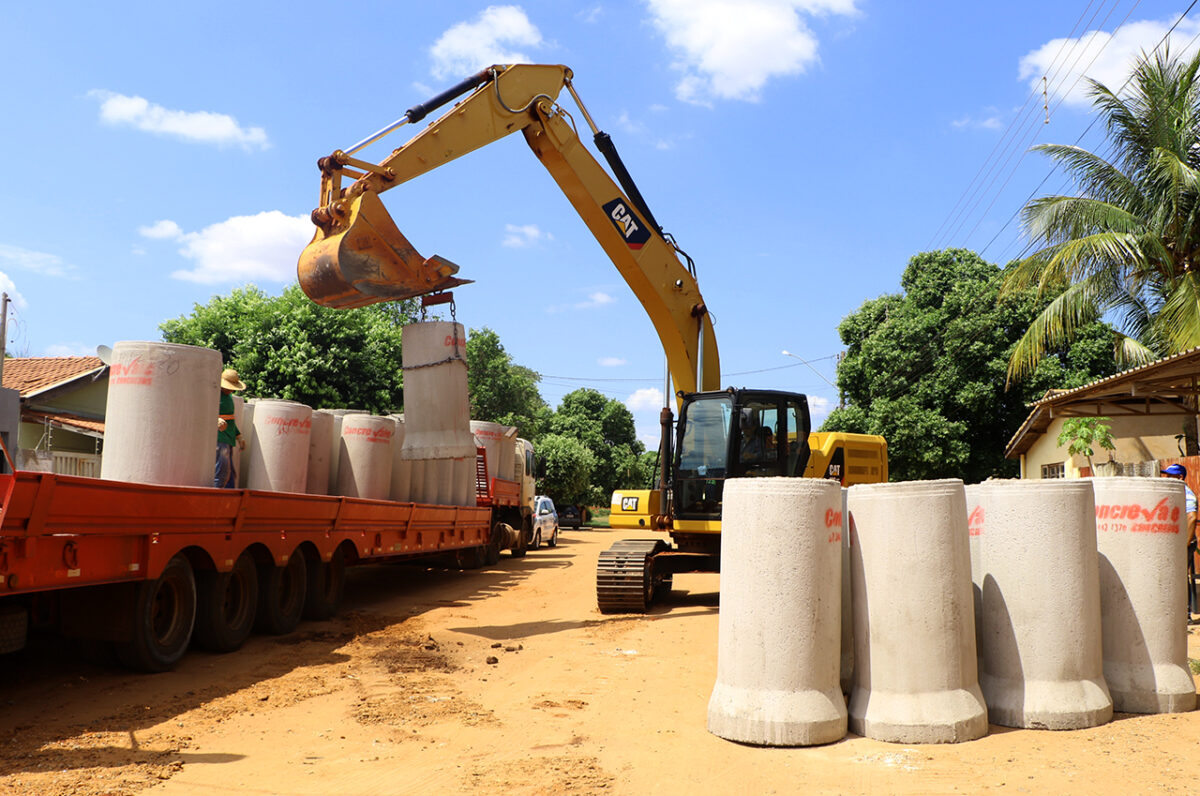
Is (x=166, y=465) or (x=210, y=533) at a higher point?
(x=166, y=465)

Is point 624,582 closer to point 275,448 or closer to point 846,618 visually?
point 275,448

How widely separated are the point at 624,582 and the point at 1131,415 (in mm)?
14870

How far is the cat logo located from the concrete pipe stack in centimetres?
303

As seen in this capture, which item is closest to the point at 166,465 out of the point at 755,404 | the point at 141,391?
the point at 141,391

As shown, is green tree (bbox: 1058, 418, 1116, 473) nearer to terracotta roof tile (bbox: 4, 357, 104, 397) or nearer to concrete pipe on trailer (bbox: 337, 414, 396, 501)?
concrete pipe on trailer (bbox: 337, 414, 396, 501)

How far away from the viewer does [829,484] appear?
19.9 ft

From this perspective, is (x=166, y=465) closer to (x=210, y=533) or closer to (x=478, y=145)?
(x=210, y=533)

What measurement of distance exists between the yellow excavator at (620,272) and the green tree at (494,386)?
31764 mm

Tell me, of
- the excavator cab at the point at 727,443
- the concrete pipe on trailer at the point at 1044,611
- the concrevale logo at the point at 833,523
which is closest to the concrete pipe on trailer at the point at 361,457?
the excavator cab at the point at 727,443

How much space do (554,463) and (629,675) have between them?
38.4m

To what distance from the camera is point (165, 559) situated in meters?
7.39

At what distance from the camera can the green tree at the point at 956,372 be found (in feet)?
95.1

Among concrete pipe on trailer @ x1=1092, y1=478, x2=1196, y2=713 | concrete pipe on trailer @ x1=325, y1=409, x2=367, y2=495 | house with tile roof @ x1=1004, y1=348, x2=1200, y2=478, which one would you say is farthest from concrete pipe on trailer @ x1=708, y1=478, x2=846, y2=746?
house with tile roof @ x1=1004, y1=348, x2=1200, y2=478

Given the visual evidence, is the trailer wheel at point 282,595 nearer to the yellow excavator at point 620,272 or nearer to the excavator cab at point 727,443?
the yellow excavator at point 620,272
